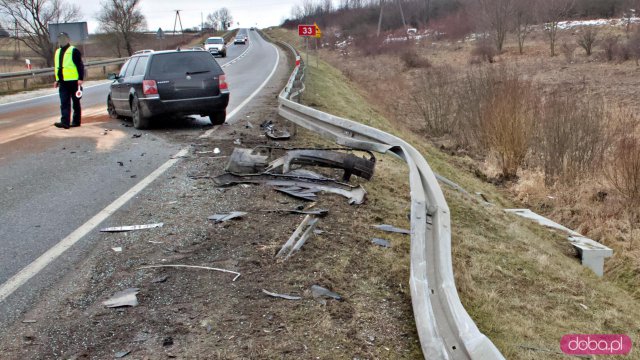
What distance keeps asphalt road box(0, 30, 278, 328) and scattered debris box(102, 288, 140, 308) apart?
546 millimetres

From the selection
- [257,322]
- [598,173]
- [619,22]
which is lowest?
[598,173]

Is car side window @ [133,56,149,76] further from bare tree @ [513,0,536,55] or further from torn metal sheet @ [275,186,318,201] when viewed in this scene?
bare tree @ [513,0,536,55]

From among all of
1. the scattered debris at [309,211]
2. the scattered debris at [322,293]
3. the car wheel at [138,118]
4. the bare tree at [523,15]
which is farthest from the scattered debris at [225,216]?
the bare tree at [523,15]

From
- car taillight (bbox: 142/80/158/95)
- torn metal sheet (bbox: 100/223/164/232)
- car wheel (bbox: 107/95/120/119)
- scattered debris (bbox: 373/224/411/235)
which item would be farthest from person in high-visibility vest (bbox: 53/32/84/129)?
scattered debris (bbox: 373/224/411/235)

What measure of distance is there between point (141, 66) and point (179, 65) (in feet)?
2.71

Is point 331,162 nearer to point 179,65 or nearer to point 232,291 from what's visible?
point 232,291

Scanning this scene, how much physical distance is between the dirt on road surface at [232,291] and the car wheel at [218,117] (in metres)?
5.66

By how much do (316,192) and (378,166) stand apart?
7.35 ft

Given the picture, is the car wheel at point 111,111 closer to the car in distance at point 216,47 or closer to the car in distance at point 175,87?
the car in distance at point 175,87

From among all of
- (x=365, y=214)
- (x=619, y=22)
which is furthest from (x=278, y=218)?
(x=619, y=22)

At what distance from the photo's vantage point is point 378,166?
324 inches

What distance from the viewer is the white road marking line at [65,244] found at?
4.04 m

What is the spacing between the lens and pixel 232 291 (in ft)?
12.7

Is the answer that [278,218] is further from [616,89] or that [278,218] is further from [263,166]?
[616,89]
